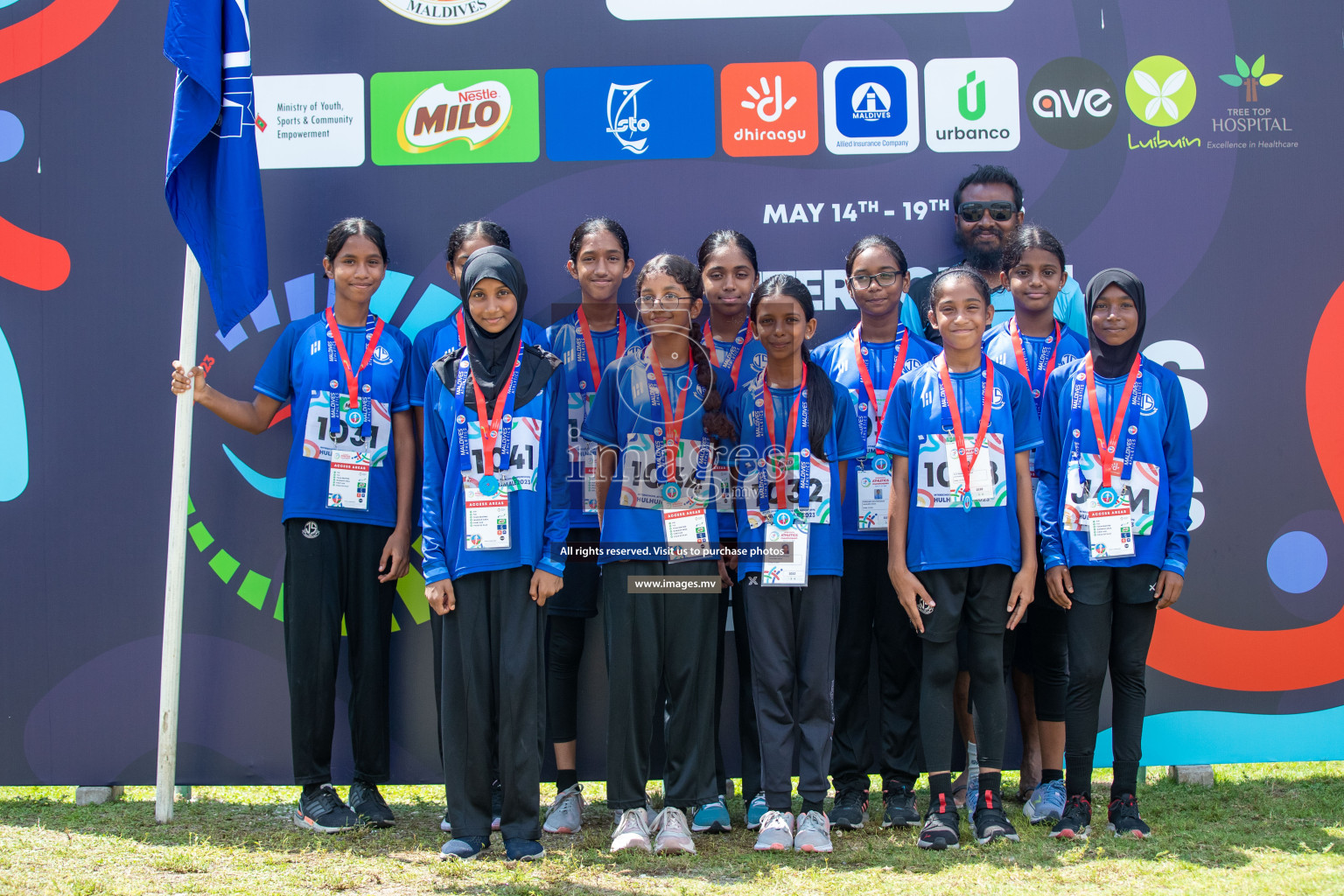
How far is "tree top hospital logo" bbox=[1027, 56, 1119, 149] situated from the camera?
449 cm

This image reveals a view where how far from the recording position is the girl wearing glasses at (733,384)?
12.2 ft

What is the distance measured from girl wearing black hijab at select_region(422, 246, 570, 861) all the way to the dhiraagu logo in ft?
3.98

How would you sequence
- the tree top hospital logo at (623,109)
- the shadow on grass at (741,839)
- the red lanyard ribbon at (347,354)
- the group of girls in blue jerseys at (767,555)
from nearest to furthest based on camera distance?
the shadow on grass at (741,839) → the group of girls in blue jerseys at (767,555) → the red lanyard ribbon at (347,354) → the tree top hospital logo at (623,109)

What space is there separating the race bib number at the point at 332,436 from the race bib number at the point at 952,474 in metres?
2.13

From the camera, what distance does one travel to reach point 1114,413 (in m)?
3.65

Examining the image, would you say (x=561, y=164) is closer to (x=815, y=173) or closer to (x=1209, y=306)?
(x=815, y=173)

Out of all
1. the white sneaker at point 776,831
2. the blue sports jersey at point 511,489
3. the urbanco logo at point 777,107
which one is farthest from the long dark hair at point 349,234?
the white sneaker at point 776,831

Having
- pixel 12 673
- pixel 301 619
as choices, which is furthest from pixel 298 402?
pixel 12 673

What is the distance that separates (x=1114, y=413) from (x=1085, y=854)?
5.05 ft

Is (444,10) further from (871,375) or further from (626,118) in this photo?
(871,375)

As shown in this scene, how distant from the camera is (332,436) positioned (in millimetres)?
4016

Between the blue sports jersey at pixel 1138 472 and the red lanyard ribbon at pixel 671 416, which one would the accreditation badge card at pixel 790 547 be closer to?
the red lanyard ribbon at pixel 671 416

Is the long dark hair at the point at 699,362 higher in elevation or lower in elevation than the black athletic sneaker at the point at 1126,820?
higher

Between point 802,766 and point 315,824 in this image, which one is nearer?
point 802,766
